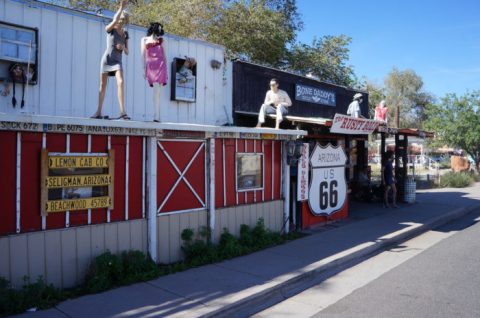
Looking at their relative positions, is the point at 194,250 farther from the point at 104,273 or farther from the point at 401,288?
the point at 401,288

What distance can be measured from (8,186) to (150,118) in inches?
178

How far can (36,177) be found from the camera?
5531 mm

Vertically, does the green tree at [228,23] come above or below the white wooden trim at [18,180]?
above

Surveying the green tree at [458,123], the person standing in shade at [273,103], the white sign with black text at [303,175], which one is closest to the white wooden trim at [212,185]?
the person standing in shade at [273,103]

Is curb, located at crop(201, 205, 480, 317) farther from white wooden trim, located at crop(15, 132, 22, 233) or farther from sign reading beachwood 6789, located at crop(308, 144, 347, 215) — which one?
white wooden trim, located at crop(15, 132, 22, 233)

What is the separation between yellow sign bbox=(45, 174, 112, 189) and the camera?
18.6ft

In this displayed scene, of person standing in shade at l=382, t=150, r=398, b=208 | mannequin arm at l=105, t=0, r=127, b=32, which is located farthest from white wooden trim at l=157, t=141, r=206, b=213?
person standing in shade at l=382, t=150, r=398, b=208

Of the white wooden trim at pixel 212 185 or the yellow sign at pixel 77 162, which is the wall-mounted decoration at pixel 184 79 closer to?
the white wooden trim at pixel 212 185

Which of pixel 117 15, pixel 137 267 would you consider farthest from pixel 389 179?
pixel 117 15

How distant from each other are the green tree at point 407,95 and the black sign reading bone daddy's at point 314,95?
3969 cm

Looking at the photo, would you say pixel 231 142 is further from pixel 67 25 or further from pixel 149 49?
pixel 67 25

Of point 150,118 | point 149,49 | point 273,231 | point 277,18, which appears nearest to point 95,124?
point 149,49

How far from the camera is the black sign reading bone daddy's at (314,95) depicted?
45.1 ft

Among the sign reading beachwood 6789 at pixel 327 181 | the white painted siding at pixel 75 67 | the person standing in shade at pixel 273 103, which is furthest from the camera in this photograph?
the sign reading beachwood 6789 at pixel 327 181
